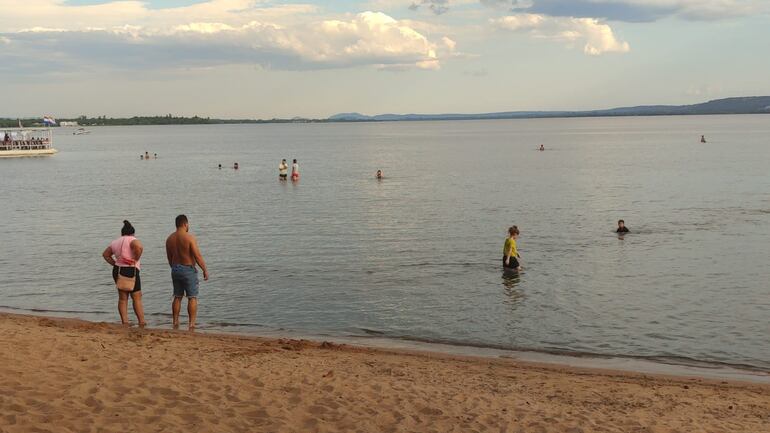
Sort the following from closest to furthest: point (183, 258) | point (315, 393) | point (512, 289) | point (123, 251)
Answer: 1. point (315, 393)
2. point (123, 251)
3. point (183, 258)
4. point (512, 289)

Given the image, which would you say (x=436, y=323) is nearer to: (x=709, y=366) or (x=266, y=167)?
(x=709, y=366)

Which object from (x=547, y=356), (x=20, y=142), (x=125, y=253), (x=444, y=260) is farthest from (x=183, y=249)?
(x=20, y=142)

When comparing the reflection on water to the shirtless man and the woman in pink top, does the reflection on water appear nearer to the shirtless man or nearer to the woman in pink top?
the shirtless man

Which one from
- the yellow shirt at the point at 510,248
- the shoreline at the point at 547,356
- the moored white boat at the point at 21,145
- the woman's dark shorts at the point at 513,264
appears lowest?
the shoreline at the point at 547,356

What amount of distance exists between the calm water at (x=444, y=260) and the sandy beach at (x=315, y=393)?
318cm

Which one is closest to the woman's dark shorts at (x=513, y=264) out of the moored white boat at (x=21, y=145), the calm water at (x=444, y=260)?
the calm water at (x=444, y=260)

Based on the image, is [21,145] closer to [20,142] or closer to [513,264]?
[20,142]

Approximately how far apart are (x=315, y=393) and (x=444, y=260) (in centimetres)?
1374

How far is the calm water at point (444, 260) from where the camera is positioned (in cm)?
1561

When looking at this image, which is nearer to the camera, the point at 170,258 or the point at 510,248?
the point at 170,258

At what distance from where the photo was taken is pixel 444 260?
22828 mm

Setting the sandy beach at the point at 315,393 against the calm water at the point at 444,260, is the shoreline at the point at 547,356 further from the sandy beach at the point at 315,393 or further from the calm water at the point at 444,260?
the sandy beach at the point at 315,393

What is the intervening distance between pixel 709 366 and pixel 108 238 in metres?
22.6

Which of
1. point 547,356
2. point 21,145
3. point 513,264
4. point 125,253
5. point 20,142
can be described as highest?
point 20,142
